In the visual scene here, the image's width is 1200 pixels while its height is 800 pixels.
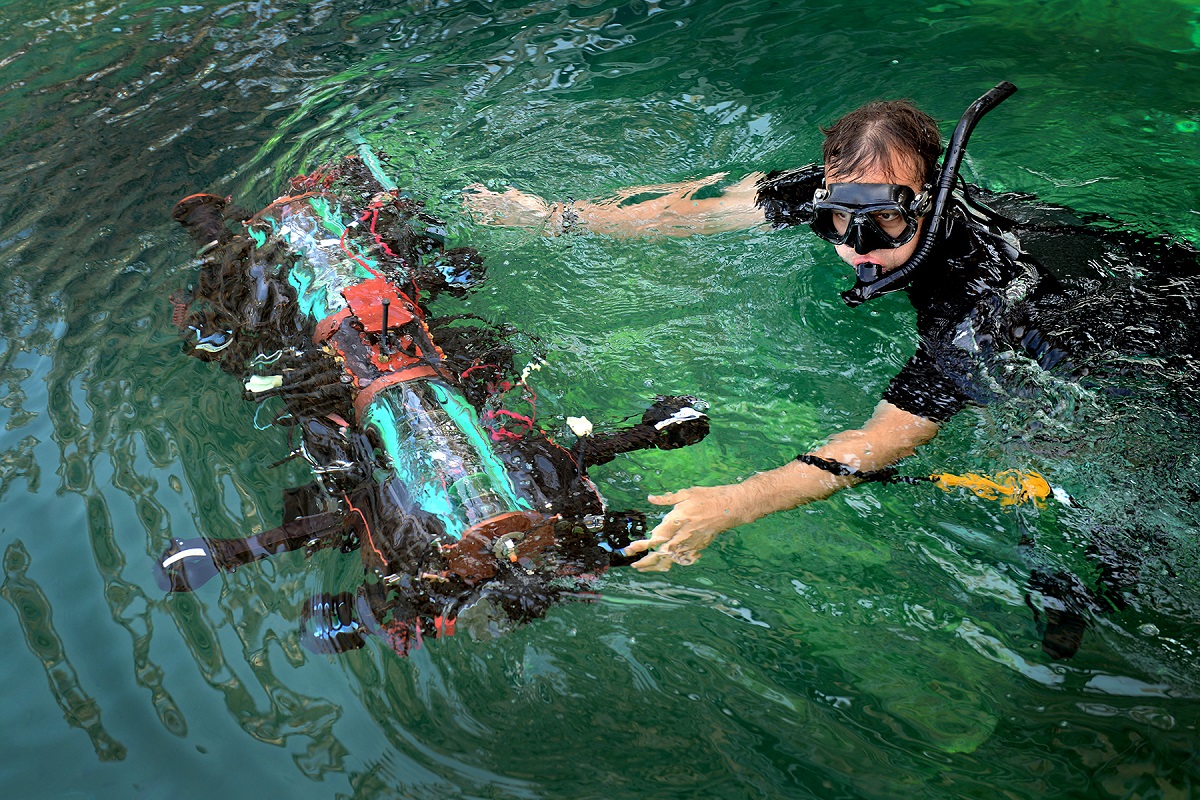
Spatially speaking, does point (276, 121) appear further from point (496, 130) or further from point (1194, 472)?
point (1194, 472)

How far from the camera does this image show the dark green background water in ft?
7.21

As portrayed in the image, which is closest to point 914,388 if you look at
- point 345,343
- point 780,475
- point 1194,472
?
point 780,475

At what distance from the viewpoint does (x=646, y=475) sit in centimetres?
302

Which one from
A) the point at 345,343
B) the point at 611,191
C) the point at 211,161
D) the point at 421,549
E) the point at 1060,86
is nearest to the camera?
the point at 421,549

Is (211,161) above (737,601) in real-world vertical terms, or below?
above

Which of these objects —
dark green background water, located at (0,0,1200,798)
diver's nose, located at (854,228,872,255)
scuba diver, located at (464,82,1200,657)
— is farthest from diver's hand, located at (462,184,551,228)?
diver's nose, located at (854,228,872,255)

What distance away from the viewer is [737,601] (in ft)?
Answer: 8.36

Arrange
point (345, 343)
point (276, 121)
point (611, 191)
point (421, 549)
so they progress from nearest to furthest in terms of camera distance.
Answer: point (421, 549), point (345, 343), point (611, 191), point (276, 121)

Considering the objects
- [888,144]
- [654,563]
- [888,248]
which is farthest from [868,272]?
[654,563]

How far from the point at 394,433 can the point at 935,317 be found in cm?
178

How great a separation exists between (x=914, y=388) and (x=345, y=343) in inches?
73.9

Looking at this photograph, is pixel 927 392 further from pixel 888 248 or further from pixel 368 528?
pixel 368 528

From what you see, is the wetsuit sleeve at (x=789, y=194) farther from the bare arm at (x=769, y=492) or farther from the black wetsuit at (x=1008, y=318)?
the bare arm at (x=769, y=492)

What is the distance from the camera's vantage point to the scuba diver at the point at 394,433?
7.49 ft
